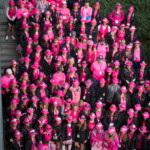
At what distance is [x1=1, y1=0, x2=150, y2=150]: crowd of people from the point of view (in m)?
11.2

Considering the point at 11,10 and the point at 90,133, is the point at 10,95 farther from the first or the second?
the point at 11,10

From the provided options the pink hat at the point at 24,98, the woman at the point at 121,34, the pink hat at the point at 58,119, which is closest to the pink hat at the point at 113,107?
the pink hat at the point at 58,119

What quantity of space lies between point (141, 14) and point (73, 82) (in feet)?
21.6

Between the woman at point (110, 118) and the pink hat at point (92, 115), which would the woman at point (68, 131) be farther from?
the woman at point (110, 118)

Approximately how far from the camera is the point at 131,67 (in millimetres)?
12922

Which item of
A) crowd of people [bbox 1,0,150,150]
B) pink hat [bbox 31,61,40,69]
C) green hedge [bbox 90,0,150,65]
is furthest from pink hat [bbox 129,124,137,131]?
green hedge [bbox 90,0,150,65]

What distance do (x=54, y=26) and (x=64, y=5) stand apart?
1136mm

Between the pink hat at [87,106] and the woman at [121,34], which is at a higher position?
the woman at [121,34]

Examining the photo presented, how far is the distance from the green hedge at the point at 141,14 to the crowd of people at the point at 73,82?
2075 millimetres

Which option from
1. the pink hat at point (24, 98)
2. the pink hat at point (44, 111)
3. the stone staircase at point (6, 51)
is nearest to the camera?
the pink hat at point (44, 111)

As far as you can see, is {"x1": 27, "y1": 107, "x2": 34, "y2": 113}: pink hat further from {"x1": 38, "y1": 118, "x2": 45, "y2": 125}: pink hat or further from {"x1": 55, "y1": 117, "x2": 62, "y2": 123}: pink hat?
{"x1": 55, "y1": 117, "x2": 62, "y2": 123}: pink hat

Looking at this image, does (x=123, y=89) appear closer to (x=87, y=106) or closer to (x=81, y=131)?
(x=87, y=106)

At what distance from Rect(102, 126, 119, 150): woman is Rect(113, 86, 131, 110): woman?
1275 millimetres

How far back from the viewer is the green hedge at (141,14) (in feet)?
54.7
